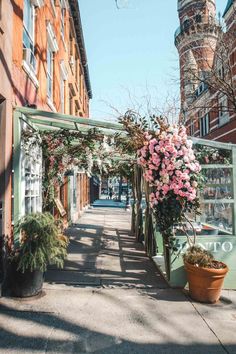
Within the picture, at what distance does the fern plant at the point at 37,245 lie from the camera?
4613 mm

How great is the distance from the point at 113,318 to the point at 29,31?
6712 mm

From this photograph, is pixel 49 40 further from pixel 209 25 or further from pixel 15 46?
pixel 209 25

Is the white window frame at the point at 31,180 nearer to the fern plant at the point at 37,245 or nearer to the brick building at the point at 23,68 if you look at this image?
the brick building at the point at 23,68

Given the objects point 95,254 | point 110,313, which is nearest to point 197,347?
point 110,313

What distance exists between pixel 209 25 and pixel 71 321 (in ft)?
50.1

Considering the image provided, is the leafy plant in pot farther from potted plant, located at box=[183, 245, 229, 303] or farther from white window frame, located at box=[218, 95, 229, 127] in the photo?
white window frame, located at box=[218, 95, 229, 127]

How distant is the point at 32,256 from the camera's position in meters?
4.59

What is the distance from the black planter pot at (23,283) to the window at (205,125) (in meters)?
24.6

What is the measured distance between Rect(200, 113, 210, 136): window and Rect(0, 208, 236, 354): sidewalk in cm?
2294

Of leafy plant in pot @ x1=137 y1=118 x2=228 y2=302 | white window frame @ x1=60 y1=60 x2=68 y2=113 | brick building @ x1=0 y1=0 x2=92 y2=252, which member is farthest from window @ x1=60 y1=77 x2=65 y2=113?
leafy plant in pot @ x1=137 y1=118 x2=228 y2=302

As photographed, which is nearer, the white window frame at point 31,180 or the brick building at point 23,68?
the brick building at point 23,68

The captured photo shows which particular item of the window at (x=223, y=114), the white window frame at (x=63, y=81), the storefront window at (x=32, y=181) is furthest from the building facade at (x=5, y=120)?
the window at (x=223, y=114)

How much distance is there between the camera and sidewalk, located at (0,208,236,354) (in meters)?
3.41

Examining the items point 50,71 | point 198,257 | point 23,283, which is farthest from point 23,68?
point 198,257
